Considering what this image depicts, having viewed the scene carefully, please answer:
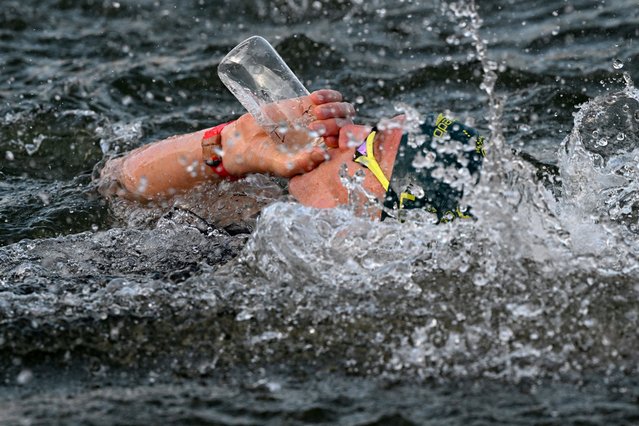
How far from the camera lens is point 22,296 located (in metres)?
4.16

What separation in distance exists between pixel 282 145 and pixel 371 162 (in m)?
0.52

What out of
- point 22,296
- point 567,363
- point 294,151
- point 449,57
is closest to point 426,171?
point 294,151

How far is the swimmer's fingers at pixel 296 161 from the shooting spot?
443 centimetres

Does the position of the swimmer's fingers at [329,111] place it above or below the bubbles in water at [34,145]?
below

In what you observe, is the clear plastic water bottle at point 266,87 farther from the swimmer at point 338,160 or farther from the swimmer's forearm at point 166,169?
the swimmer's forearm at point 166,169

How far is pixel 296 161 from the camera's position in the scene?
14.6ft

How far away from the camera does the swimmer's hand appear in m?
4.44

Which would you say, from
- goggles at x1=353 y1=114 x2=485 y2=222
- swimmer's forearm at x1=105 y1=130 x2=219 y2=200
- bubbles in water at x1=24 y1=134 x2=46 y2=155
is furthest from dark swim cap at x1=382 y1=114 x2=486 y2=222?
bubbles in water at x1=24 y1=134 x2=46 y2=155

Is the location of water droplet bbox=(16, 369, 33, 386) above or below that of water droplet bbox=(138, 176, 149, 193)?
below

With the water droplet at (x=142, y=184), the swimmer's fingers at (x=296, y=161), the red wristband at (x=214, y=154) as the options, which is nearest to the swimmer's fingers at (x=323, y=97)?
the swimmer's fingers at (x=296, y=161)

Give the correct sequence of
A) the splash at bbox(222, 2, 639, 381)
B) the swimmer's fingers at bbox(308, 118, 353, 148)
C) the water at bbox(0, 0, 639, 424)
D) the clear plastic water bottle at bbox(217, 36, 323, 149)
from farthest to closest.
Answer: the clear plastic water bottle at bbox(217, 36, 323, 149), the swimmer's fingers at bbox(308, 118, 353, 148), the splash at bbox(222, 2, 639, 381), the water at bbox(0, 0, 639, 424)

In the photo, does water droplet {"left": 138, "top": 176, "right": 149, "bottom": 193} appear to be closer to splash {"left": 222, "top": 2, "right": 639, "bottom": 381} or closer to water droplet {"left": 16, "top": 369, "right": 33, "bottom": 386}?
splash {"left": 222, "top": 2, "right": 639, "bottom": 381}

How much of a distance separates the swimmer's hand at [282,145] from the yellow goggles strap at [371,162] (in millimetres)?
206

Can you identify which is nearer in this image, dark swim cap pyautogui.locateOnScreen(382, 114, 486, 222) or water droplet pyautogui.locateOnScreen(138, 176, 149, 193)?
dark swim cap pyautogui.locateOnScreen(382, 114, 486, 222)
